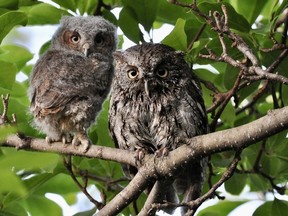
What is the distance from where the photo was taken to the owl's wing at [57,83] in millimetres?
2520

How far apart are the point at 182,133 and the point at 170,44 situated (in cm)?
48

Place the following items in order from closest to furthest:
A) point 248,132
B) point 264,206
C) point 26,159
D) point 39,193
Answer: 1. point 26,159
2. point 248,132
3. point 264,206
4. point 39,193

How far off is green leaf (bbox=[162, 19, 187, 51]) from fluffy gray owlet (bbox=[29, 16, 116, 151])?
46cm

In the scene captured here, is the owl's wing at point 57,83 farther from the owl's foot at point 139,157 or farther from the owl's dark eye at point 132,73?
the owl's foot at point 139,157

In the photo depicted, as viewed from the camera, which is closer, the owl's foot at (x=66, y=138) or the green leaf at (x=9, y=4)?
the owl's foot at (x=66, y=138)

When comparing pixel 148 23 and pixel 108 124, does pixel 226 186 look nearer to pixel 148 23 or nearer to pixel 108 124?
pixel 108 124

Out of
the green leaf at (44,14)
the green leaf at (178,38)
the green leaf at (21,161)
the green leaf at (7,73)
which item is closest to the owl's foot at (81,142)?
the green leaf at (7,73)

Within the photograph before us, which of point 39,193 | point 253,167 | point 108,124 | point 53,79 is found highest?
point 53,79

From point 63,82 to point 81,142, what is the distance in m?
0.41

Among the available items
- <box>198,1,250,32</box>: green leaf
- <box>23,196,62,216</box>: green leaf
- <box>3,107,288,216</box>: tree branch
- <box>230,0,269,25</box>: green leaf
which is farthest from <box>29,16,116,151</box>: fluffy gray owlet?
<box>230,0,269,25</box>: green leaf

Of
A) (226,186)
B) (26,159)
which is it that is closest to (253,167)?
(226,186)

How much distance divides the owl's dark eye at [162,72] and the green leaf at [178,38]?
6.7 inches

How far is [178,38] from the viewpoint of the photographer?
2611 millimetres

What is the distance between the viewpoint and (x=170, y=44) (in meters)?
2.68
